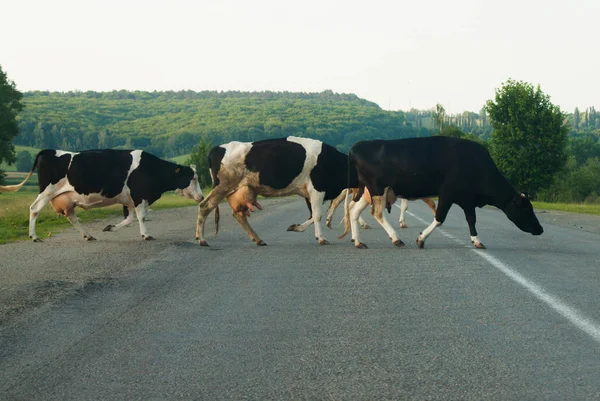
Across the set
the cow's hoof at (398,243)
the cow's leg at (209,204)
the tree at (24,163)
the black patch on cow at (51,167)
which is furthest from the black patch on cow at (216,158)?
the tree at (24,163)

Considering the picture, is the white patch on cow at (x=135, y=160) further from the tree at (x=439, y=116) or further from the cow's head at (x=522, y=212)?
the tree at (x=439, y=116)

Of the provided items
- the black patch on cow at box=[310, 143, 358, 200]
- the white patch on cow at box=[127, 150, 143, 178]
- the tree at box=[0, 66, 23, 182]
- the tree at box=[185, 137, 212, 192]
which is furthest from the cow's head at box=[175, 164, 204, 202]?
the tree at box=[185, 137, 212, 192]

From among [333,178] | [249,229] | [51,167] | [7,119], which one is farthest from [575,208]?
[7,119]

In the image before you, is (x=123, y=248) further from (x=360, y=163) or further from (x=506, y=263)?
(x=506, y=263)

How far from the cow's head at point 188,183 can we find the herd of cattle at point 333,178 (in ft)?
5.69

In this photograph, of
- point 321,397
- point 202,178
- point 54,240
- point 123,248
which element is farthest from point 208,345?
point 202,178

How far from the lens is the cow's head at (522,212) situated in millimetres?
14570

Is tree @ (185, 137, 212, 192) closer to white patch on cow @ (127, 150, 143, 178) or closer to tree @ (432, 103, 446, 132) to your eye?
tree @ (432, 103, 446, 132)

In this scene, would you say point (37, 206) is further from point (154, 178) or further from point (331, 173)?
point (331, 173)

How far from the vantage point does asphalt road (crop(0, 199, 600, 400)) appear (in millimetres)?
5078

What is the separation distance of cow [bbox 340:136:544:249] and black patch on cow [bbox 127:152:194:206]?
4.36 m

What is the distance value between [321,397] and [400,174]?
9.77 meters

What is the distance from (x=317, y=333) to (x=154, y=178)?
10498 millimetres

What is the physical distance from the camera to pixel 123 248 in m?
14.0
